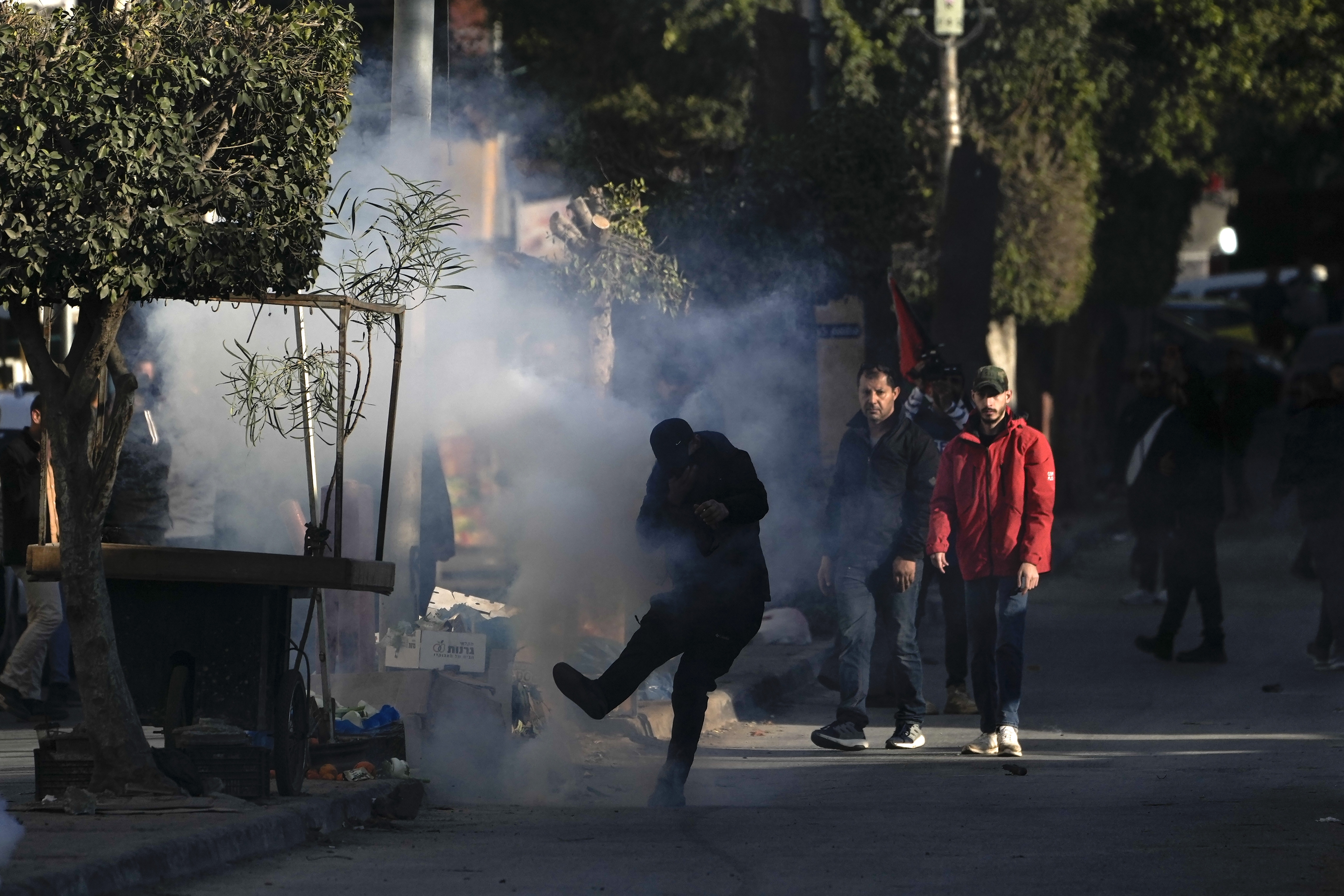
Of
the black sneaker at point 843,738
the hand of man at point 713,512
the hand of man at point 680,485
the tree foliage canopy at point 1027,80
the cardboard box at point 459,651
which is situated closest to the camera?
the hand of man at point 713,512

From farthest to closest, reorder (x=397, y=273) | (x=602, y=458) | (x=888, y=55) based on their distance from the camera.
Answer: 1. (x=888, y=55)
2. (x=602, y=458)
3. (x=397, y=273)

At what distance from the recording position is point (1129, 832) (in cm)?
598

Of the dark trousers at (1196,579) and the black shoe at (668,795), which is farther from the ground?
the dark trousers at (1196,579)

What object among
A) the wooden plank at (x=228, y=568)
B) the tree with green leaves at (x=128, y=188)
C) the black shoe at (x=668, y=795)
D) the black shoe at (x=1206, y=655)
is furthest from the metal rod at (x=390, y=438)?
the black shoe at (x=1206, y=655)

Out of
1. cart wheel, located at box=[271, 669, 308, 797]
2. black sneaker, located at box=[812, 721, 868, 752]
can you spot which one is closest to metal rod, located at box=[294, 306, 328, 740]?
cart wheel, located at box=[271, 669, 308, 797]

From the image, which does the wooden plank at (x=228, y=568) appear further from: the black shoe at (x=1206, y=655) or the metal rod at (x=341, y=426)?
the black shoe at (x=1206, y=655)

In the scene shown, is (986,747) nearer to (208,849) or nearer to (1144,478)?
(208,849)

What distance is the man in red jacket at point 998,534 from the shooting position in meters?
7.86

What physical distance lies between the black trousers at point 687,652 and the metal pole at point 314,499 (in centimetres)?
99

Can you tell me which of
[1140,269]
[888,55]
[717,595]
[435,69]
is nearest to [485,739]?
[717,595]

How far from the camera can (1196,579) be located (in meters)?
11.1

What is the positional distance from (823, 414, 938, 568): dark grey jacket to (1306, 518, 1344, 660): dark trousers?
135 inches

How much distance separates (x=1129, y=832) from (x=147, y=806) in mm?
3087

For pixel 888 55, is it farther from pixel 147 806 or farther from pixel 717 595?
pixel 147 806
